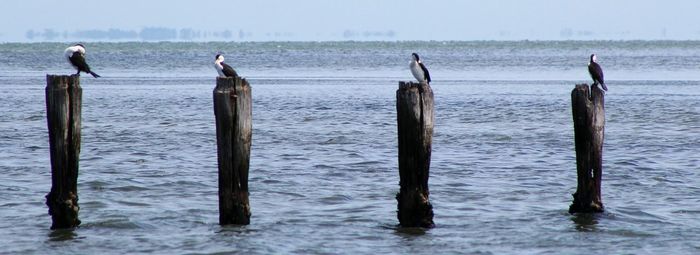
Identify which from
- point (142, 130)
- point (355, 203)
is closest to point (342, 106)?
point (142, 130)

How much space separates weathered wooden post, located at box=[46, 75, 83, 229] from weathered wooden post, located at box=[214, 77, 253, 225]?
1392 mm

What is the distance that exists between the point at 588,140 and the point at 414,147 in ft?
Answer: 6.80

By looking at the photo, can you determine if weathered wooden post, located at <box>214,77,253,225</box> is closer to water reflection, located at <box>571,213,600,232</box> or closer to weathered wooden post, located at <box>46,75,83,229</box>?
weathered wooden post, located at <box>46,75,83,229</box>

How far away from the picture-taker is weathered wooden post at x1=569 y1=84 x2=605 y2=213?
38.4 ft

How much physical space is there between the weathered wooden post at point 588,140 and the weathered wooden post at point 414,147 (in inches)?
68.0

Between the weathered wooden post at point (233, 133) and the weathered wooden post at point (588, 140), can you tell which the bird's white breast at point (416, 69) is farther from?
the weathered wooden post at point (233, 133)

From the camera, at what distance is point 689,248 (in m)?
11.1

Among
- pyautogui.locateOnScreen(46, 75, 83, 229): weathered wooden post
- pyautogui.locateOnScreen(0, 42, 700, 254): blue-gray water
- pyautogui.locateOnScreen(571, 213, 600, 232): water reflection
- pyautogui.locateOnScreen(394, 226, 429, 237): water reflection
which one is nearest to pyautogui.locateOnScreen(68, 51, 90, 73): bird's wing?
pyautogui.locateOnScreen(0, 42, 700, 254): blue-gray water

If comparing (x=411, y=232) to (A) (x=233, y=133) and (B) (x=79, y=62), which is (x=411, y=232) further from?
(B) (x=79, y=62)

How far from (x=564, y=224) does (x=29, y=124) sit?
15.4 metres

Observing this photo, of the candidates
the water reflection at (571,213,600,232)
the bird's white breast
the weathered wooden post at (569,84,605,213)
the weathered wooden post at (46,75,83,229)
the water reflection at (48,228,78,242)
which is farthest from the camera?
the bird's white breast

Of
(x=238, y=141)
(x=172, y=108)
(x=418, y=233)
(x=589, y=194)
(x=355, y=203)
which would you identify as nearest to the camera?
(x=238, y=141)

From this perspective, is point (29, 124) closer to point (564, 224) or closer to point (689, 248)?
point (564, 224)

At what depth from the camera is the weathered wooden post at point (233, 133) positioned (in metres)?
10.5
